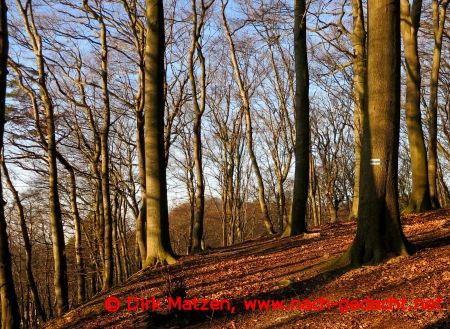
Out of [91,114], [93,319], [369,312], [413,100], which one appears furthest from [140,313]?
[91,114]

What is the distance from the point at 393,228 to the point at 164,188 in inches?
195

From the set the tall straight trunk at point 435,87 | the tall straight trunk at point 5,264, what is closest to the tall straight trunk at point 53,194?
the tall straight trunk at point 5,264

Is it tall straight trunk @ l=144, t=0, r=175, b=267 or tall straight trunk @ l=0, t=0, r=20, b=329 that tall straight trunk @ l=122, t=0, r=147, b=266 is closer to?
tall straight trunk @ l=144, t=0, r=175, b=267

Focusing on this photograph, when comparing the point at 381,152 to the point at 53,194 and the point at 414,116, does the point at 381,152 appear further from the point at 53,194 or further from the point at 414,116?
the point at 53,194

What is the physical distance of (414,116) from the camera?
441 inches

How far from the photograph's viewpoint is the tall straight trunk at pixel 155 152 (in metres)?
8.57

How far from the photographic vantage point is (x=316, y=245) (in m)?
8.23

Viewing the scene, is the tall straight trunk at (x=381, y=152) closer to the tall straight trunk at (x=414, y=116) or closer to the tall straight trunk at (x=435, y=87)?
the tall straight trunk at (x=414, y=116)

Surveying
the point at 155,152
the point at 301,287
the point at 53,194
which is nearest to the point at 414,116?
the point at 155,152

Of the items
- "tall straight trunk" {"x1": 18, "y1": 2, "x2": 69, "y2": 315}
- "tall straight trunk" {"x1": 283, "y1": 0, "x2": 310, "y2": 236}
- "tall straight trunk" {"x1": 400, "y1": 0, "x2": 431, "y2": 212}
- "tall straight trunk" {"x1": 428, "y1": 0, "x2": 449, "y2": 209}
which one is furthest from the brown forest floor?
"tall straight trunk" {"x1": 428, "y1": 0, "x2": 449, "y2": 209}

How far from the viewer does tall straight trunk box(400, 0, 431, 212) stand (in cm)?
1082

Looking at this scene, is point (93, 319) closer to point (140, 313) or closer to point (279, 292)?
point (140, 313)

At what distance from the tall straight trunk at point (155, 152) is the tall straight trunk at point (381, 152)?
4.31m

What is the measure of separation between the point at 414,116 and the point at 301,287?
799 centimetres
